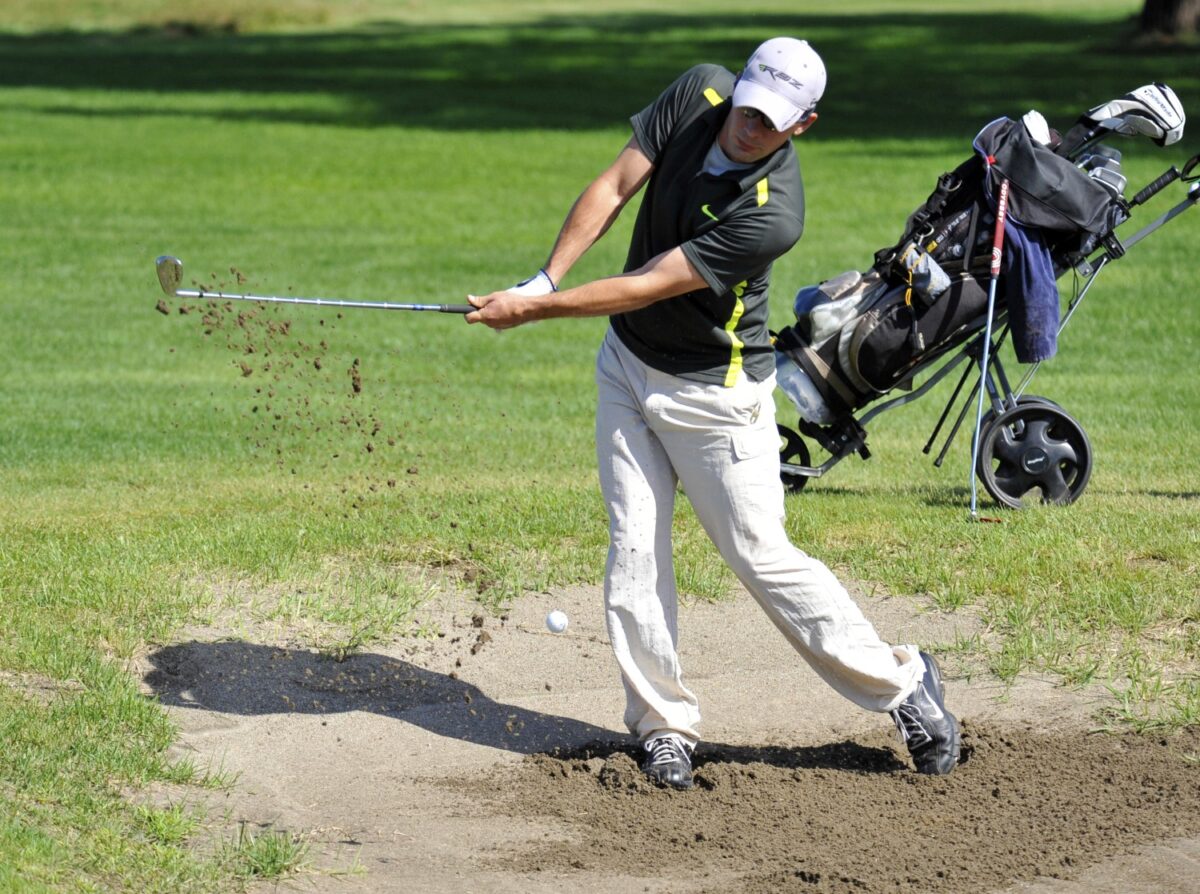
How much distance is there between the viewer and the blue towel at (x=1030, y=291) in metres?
8.45

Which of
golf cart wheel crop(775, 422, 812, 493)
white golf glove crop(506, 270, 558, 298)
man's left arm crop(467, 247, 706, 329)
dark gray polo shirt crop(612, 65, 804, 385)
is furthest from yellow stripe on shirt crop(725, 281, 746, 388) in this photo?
golf cart wheel crop(775, 422, 812, 493)

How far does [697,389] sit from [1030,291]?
A: 3538 millimetres

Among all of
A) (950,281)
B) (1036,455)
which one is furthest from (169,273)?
(1036,455)

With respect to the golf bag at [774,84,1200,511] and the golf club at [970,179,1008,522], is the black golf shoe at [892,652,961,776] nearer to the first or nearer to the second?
the golf club at [970,179,1008,522]

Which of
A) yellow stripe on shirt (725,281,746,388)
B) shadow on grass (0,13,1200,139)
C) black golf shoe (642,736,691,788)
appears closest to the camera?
yellow stripe on shirt (725,281,746,388)

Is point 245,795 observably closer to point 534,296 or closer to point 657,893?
point 657,893

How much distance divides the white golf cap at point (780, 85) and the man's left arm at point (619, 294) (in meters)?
0.49

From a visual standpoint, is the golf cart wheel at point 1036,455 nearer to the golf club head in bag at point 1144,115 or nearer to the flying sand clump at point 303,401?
the golf club head in bag at point 1144,115

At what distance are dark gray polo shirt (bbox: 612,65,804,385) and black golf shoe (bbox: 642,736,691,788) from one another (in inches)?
49.3

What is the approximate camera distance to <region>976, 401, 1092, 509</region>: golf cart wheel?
8.76 m

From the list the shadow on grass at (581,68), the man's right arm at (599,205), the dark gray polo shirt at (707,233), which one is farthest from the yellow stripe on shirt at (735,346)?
the shadow on grass at (581,68)

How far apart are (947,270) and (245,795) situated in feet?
15.3

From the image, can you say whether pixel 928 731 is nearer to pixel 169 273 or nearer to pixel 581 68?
pixel 169 273

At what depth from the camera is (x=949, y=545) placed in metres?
8.06
